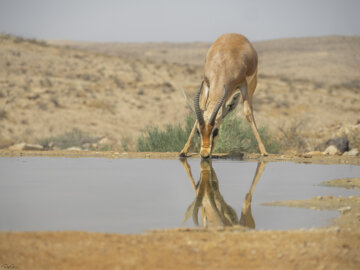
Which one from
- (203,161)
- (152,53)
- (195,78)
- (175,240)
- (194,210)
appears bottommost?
(152,53)

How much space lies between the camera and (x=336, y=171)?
32.8ft

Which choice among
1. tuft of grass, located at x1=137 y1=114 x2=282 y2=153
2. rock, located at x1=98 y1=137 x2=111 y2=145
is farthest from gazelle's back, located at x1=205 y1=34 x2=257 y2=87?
rock, located at x1=98 y1=137 x2=111 y2=145

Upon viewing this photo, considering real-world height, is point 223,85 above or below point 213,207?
above

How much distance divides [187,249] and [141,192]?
2881 mm

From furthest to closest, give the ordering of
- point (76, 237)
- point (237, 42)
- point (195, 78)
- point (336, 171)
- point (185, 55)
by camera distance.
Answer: point (185, 55), point (195, 78), point (237, 42), point (336, 171), point (76, 237)

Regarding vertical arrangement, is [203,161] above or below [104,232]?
below

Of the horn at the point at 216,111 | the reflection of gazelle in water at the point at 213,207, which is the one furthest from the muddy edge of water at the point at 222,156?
the reflection of gazelle in water at the point at 213,207

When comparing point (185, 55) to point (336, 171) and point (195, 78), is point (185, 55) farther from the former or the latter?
point (336, 171)

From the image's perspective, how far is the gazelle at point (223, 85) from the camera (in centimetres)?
1072

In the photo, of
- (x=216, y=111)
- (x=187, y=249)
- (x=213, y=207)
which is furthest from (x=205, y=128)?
(x=187, y=249)

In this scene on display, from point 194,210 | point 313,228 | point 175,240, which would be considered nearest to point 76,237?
point 175,240

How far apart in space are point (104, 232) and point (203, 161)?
5.75m

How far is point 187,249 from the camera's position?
14.9 feet

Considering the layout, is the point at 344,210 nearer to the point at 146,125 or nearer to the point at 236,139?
the point at 236,139
